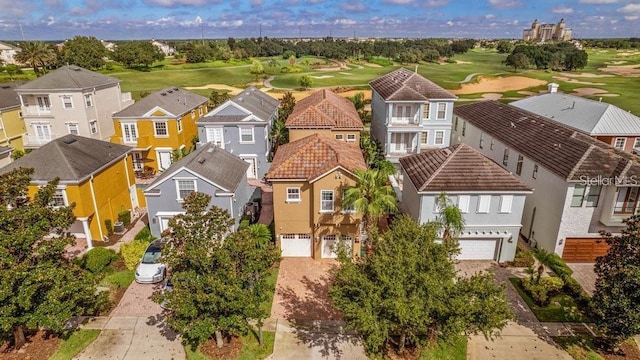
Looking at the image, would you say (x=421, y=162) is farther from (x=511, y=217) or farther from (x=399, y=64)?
(x=399, y=64)

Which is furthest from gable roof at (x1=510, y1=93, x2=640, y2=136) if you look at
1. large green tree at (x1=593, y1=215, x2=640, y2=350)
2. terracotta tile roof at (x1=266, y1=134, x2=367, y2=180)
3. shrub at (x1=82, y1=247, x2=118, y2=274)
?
shrub at (x1=82, y1=247, x2=118, y2=274)

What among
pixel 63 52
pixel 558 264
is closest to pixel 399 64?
pixel 63 52

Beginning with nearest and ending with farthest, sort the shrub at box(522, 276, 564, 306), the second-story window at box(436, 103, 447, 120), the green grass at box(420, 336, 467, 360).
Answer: the green grass at box(420, 336, 467, 360)
the shrub at box(522, 276, 564, 306)
the second-story window at box(436, 103, 447, 120)

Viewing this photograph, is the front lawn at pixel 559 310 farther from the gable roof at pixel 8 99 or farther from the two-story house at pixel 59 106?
the gable roof at pixel 8 99

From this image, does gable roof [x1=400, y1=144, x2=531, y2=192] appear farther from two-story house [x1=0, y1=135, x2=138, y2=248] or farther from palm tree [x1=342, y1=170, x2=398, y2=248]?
two-story house [x1=0, y1=135, x2=138, y2=248]

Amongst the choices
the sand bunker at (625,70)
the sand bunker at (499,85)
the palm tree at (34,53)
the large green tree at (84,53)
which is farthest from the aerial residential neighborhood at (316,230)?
the sand bunker at (625,70)

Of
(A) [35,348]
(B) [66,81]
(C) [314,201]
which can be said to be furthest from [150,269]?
(B) [66,81]

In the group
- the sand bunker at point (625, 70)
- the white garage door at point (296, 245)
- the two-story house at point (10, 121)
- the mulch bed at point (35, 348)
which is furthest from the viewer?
the sand bunker at point (625, 70)
